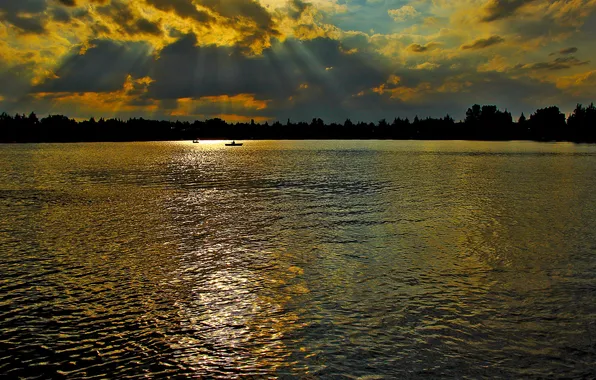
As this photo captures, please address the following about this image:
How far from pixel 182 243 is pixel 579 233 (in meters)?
33.2

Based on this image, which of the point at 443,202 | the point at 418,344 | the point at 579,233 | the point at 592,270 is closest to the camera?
the point at 418,344

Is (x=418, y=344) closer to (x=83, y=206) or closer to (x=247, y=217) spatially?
(x=247, y=217)

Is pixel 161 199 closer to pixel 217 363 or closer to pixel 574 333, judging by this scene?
pixel 217 363

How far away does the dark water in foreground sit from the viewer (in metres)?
16.1

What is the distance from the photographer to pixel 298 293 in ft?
75.6

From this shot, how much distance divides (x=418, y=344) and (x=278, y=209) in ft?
113

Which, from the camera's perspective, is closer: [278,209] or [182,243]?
[182,243]

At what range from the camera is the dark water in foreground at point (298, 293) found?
16109mm

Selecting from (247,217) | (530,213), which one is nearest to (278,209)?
(247,217)

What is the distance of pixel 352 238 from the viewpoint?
117ft

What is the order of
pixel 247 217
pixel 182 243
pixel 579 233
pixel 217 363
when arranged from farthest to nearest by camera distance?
pixel 247 217 → pixel 579 233 → pixel 182 243 → pixel 217 363

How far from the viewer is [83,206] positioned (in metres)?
52.6

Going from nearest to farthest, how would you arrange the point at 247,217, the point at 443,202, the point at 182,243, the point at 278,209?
the point at 182,243, the point at 247,217, the point at 278,209, the point at 443,202

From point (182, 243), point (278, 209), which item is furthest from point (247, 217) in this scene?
point (182, 243)
